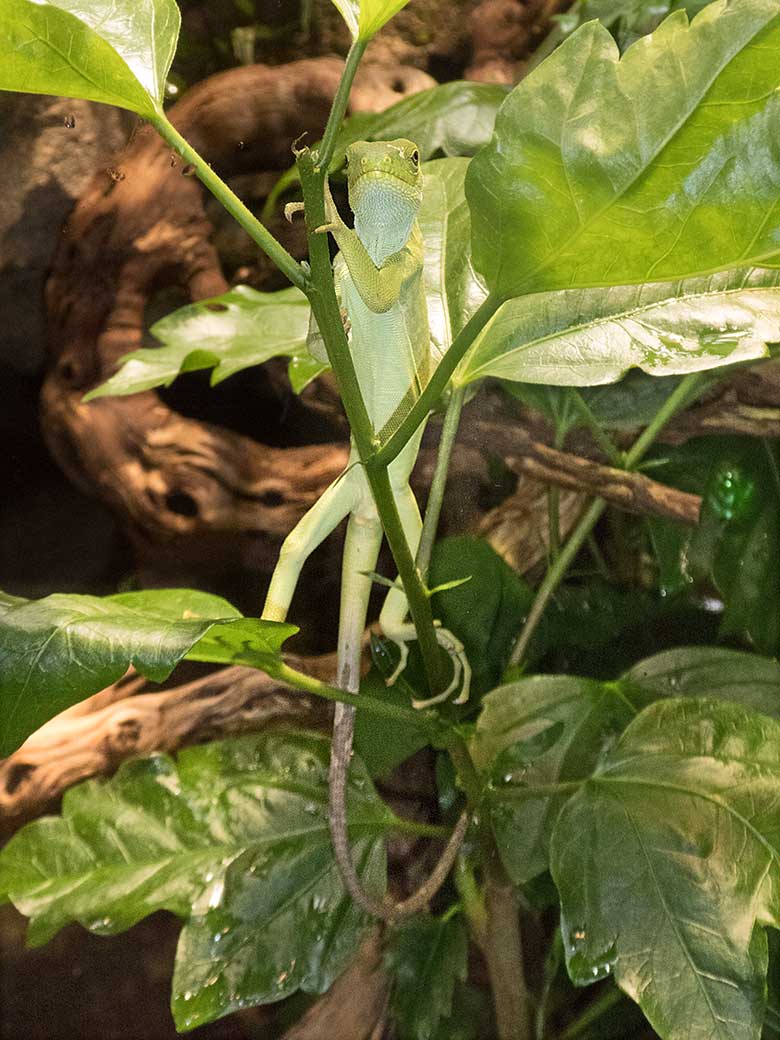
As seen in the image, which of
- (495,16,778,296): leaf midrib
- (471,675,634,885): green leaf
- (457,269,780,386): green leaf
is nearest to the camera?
(495,16,778,296): leaf midrib

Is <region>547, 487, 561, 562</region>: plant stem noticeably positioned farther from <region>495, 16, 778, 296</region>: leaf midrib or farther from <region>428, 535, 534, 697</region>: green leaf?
<region>495, 16, 778, 296</region>: leaf midrib

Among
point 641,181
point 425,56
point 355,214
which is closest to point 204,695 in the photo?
point 355,214

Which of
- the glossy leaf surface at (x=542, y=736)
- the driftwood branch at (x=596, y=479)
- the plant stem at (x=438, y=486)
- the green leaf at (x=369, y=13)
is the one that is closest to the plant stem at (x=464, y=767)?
the glossy leaf surface at (x=542, y=736)

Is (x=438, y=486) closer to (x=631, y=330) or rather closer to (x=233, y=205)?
(x=631, y=330)

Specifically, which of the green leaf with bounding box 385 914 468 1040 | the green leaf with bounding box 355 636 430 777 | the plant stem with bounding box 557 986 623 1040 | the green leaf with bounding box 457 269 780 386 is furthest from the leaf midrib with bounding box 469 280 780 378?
the plant stem with bounding box 557 986 623 1040

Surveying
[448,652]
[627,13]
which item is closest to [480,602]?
[448,652]
